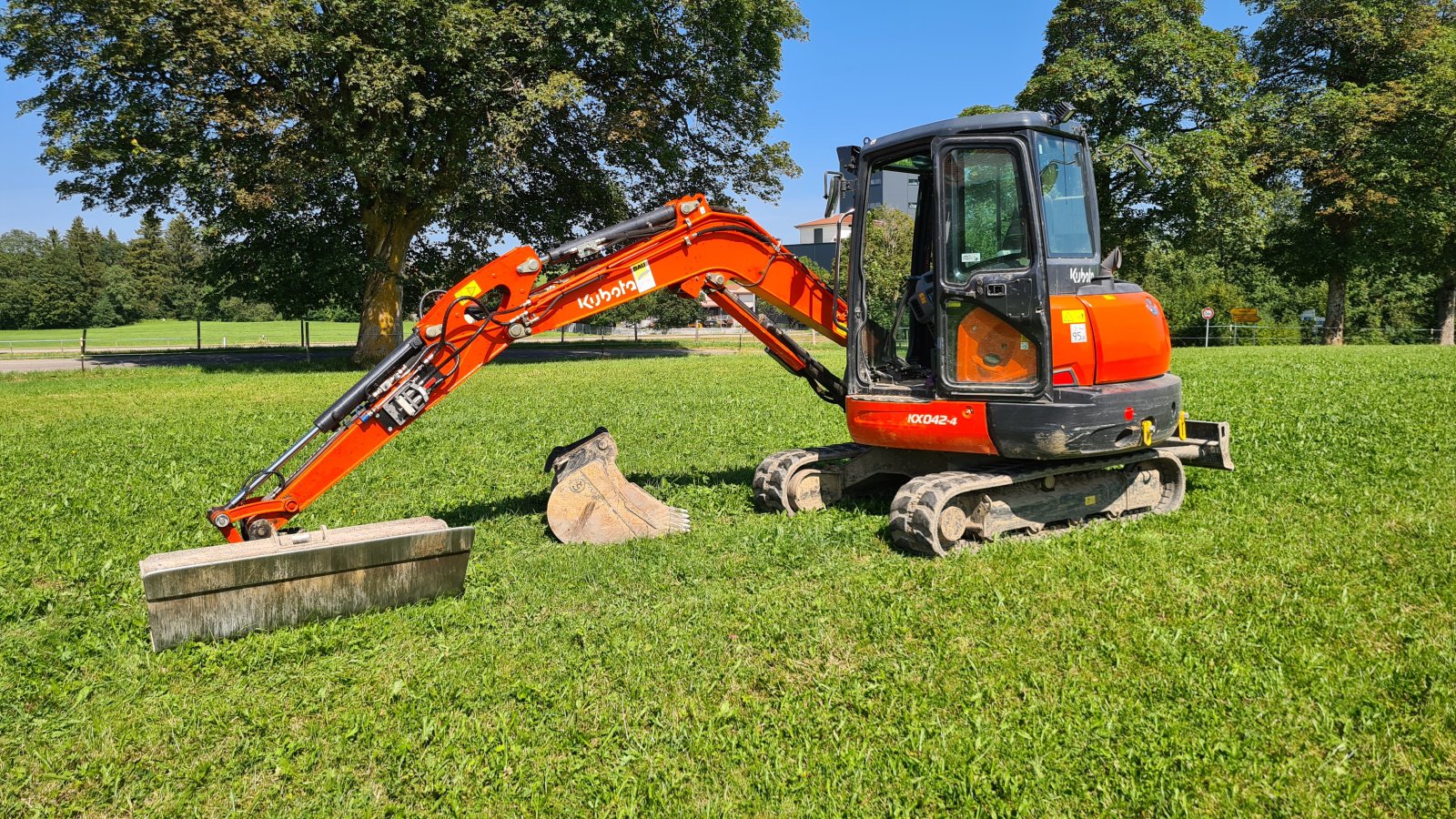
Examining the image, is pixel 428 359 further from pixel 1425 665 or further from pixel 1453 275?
→ pixel 1453 275

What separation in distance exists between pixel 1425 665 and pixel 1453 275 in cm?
4572

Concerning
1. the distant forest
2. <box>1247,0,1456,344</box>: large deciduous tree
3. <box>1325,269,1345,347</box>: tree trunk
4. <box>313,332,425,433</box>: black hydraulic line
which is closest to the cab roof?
<box>313,332,425,433</box>: black hydraulic line

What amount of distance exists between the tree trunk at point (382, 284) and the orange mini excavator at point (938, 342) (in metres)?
23.1

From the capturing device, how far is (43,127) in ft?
78.4

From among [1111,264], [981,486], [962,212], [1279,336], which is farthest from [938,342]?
[1279,336]

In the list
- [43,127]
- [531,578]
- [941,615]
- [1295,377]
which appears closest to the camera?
[941,615]

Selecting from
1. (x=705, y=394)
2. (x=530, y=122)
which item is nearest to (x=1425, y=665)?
(x=705, y=394)

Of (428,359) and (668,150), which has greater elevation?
(668,150)

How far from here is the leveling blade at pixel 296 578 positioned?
16.6ft

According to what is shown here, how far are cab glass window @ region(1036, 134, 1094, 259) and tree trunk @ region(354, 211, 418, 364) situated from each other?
24.8 m

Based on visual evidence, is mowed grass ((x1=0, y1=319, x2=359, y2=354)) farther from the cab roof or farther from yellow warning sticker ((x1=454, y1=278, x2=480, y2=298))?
the cab roof

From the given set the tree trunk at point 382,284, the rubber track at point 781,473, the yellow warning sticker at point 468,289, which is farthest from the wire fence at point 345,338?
the yellow warning sticker at point 468,289

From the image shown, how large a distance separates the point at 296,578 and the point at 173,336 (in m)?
70.2

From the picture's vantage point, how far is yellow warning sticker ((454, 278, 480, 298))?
6383 mm
